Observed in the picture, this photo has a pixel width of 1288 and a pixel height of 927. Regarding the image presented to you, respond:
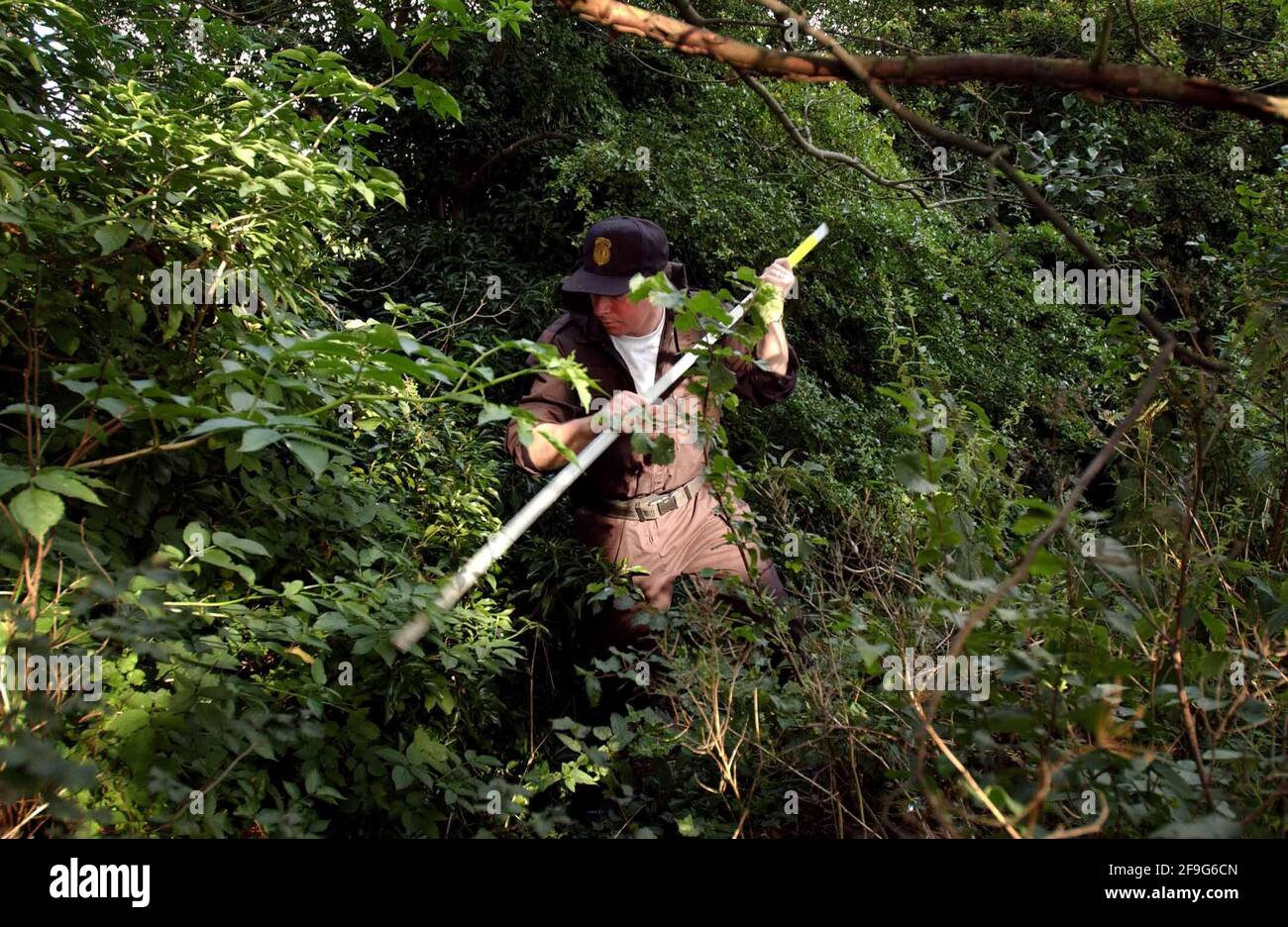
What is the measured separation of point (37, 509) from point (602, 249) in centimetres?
241

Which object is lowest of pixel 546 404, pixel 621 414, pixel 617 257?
pixel 621 414

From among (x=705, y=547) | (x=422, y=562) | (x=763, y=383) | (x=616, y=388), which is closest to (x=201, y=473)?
(x=422, y=562)

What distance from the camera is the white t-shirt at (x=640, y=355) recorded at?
12.6ft

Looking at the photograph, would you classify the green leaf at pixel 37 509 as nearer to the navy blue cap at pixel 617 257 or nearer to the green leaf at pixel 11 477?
the green leaf at pixel 11 477

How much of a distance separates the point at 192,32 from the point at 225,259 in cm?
197

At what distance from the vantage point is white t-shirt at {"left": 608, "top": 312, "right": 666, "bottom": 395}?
3826 mm

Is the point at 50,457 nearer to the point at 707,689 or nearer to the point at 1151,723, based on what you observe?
the point at 707,689

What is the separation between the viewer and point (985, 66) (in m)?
1.52

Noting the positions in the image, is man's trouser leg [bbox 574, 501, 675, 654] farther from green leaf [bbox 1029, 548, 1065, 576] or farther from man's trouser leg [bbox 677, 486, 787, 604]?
green leaf [bbox 1029, 548, 1065, 576]

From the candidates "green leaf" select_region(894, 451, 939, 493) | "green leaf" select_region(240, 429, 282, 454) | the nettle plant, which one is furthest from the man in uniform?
"green leaf" select_region(240, 429, 282, 454)

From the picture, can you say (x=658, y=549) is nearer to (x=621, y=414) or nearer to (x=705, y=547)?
(x=705, y=547)

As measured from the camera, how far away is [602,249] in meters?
3.74
